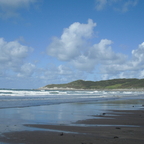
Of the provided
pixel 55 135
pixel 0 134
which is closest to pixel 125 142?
pixel 55 135

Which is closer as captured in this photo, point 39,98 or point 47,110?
point 47,110

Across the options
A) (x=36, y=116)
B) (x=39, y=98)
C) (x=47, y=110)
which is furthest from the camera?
(x=39, y=98)

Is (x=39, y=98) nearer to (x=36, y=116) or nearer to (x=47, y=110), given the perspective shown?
(x=47, y=110)

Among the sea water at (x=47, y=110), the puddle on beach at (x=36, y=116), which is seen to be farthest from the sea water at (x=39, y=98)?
the puddle on beach at (x=36, y=116)

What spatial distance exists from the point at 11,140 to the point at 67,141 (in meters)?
2.33

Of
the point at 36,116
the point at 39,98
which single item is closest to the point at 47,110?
the point at 36,116

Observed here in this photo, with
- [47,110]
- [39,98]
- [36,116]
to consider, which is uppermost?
[39,98]

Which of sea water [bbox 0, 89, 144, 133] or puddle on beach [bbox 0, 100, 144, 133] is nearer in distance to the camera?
puddle on beach [bbox 0, 100, 144, 133]

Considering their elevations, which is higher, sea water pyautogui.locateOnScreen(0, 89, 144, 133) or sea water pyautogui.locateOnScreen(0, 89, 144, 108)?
sea water pyautogui.locateOnScreen(0, 89, 144, 108)

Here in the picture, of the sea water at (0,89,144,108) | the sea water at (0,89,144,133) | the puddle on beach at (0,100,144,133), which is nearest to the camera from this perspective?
the puddle on beach at (0,100,144,133)

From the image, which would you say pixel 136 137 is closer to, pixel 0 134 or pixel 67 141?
pixel 67 141

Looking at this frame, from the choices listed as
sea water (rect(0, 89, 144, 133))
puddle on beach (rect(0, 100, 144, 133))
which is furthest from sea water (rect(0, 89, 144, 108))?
puddle on beach (rect(0, 100, 144, 133))

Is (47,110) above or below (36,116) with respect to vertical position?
above

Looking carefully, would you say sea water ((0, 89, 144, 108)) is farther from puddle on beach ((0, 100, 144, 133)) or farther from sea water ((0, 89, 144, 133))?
puddle on beach ((0, 100, 144, 133))
